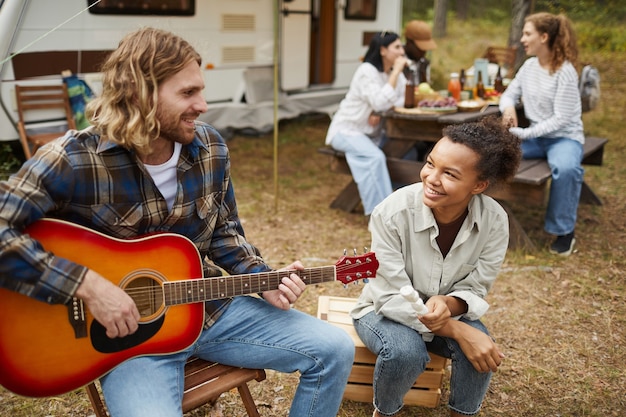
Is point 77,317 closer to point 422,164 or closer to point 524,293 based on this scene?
point 524,293

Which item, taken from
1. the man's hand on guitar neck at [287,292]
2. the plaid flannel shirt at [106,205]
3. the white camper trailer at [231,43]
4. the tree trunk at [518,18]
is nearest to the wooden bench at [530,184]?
the white camper trailer at [231,43]

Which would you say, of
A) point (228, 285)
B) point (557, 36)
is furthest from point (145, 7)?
point (228, 285)

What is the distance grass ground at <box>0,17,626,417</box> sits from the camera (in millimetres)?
2770

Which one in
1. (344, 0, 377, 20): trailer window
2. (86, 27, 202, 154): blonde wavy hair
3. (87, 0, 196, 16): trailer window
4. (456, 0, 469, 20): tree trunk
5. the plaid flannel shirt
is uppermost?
(456, 0, 469, 20): tree trunk

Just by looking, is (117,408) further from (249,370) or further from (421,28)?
(421,28)

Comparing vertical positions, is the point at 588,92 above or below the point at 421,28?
below

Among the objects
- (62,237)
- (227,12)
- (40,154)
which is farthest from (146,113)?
(227,12)

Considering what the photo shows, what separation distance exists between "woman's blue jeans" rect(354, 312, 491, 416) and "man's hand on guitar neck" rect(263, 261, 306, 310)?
43 centimetres

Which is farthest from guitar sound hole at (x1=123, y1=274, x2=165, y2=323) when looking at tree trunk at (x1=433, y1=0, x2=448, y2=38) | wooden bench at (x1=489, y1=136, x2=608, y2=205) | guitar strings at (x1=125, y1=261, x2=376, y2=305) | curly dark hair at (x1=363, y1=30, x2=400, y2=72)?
tree trunk at (x1=433, y1=0, x2=448, y2=38)

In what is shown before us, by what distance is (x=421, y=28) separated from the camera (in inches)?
243

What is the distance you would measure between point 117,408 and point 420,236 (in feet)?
4.25

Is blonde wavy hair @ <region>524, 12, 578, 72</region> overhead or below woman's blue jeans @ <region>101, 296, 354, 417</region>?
overhead

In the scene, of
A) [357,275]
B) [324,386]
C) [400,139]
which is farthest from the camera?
[400,139]

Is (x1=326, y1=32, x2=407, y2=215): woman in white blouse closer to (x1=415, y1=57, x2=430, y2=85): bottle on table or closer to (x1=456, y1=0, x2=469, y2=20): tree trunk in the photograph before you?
(x1=415, y1=57, x2=430, y2=85): bottle on table
